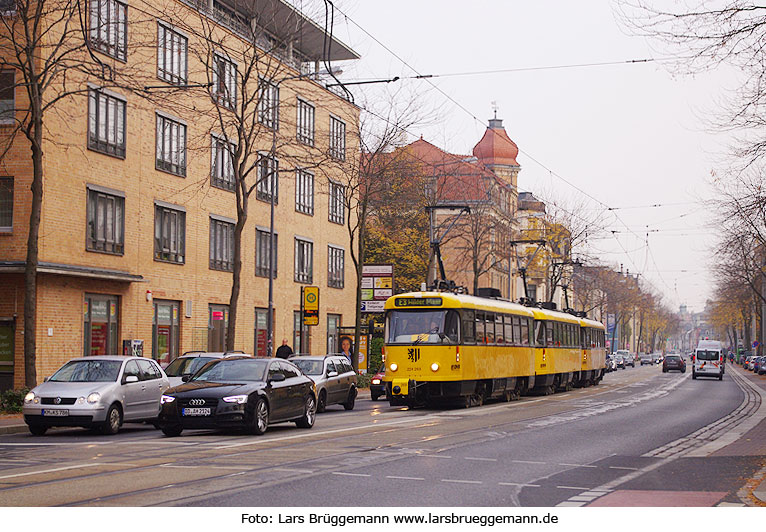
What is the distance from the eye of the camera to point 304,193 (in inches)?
2029

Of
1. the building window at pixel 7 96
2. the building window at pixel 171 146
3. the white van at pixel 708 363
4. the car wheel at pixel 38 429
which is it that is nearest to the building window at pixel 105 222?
the building window at pixel 171 146

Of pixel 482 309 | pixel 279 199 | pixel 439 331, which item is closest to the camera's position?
pixel 439 331

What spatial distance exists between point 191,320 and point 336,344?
1565 centimetres

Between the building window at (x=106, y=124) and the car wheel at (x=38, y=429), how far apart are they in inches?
611

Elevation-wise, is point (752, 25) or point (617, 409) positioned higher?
point (752, 25)

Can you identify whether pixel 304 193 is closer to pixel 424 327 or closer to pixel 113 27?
pixel 113 27

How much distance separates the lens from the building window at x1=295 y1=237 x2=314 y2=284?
50.7 metres

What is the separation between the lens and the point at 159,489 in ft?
36.7

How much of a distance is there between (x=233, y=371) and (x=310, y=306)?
18.3m

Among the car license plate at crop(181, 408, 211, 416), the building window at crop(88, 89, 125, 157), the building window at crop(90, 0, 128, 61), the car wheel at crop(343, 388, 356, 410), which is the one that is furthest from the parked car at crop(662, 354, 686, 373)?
the car license plate at crop(181, 408, 211, 416)

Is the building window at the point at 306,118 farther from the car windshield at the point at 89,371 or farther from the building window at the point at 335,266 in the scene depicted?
the car windshield at the point at 89,371

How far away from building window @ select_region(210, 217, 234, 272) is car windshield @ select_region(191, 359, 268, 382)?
893 inches

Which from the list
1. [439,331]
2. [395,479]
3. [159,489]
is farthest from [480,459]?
[439,331]

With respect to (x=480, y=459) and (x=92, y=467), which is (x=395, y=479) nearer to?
(x=480, y=459)
